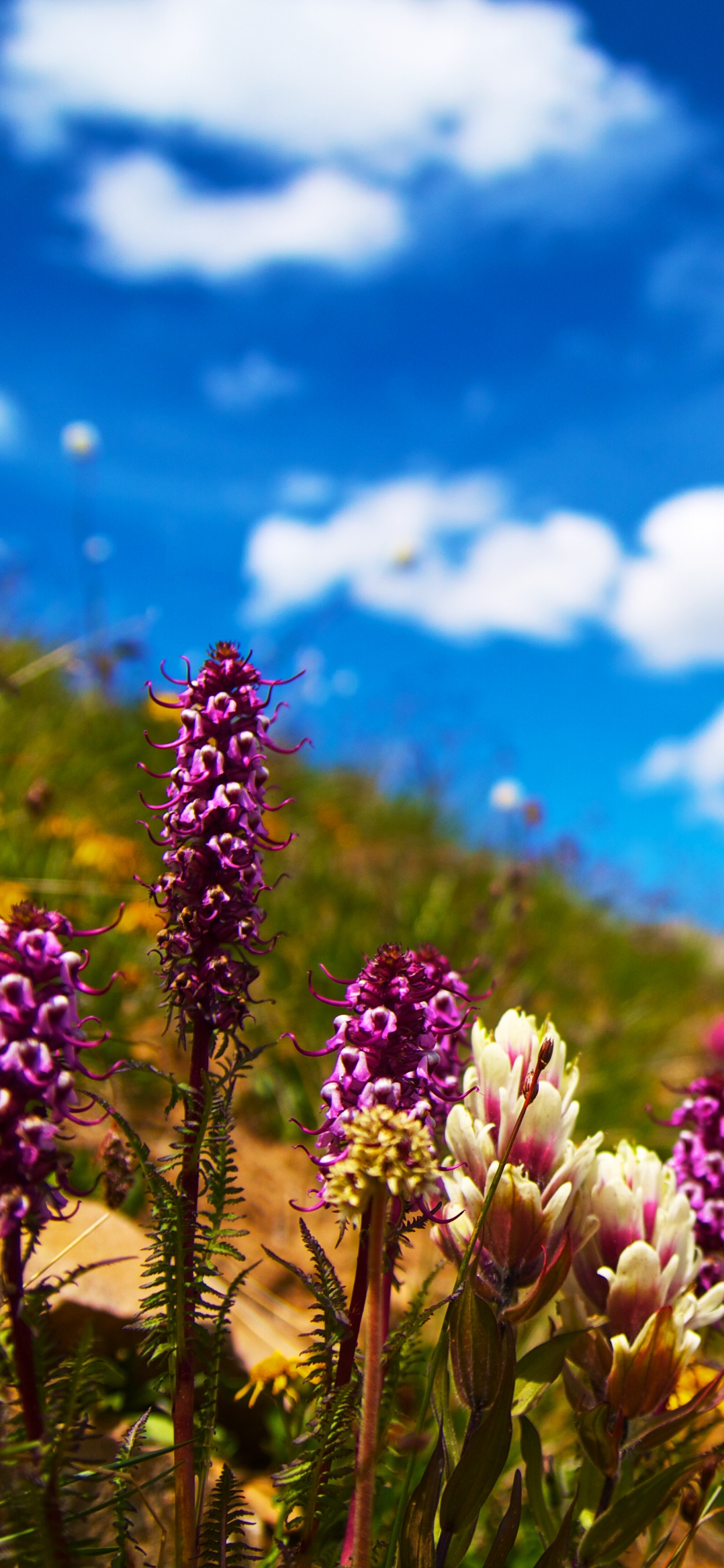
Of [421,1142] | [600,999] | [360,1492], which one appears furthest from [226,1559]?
[600,999]

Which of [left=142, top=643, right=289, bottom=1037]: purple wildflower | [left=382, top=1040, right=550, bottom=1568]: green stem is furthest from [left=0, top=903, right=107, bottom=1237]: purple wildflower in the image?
[left=382, top=1040, right=550, bottom=1568]: green stem

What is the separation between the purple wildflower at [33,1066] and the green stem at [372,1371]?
1.08 ft

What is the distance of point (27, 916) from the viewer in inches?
48.3

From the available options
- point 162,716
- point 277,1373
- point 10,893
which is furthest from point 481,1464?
point 162,716

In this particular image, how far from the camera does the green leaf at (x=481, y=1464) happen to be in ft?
4.48

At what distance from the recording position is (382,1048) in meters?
1.31

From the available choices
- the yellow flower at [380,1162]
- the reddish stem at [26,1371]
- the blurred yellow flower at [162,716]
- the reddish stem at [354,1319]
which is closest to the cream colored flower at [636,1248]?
the reddish stem at [354,1319]

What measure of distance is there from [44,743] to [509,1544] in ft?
15.3

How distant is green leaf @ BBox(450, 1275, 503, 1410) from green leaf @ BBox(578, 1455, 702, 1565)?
0.21m

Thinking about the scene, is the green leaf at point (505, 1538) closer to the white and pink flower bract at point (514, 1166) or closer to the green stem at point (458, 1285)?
the green stem at point (458, 1285)

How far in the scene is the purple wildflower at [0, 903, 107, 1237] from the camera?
1.15 meters

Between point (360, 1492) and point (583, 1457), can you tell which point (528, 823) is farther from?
point (360, 1492)

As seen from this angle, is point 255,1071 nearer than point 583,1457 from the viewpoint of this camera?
No

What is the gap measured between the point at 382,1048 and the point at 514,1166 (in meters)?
0.35
